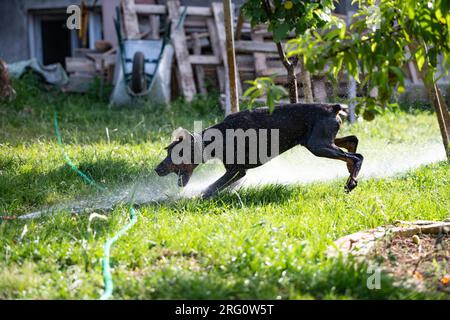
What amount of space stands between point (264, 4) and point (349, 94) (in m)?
1.77

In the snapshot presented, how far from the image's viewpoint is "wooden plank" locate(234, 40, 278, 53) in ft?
37.4

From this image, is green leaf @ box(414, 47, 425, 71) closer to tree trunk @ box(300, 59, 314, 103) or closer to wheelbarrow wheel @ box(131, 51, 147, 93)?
tree trunk @ box(300, 59, 314, 103)

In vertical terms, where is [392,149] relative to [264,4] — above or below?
below

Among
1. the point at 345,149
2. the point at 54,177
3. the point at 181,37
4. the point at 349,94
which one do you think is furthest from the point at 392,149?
the point at 181,37

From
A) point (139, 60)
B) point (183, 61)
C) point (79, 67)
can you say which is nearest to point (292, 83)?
point (139, 60)

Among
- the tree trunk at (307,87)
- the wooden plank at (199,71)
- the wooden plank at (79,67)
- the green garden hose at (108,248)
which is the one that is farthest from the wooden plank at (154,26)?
the green garden hose at (108,248)

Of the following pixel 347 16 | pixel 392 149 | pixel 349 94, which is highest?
pixel 347 16

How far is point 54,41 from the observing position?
14.1m

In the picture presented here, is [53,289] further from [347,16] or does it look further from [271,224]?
[347,16]

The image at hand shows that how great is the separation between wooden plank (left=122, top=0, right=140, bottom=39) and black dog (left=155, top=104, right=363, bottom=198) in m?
5.92

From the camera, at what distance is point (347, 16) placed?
1163 centimetres

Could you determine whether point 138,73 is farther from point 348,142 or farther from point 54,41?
point 348,142

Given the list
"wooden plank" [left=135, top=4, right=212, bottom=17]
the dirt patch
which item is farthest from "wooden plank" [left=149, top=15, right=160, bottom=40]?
the dirt patch

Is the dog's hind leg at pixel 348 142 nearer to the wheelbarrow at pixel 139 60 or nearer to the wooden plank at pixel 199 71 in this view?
the wheelbarrow at pixel 139 60
